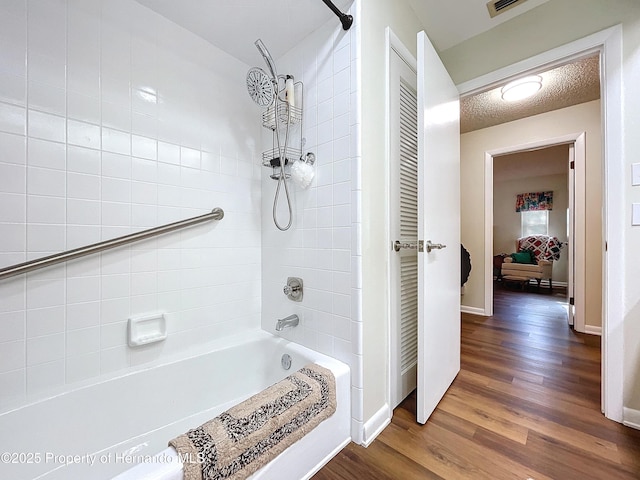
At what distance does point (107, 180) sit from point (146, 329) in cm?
73

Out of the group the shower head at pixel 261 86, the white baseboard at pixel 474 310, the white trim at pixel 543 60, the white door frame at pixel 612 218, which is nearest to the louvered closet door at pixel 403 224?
the white trim at pixel 543 60

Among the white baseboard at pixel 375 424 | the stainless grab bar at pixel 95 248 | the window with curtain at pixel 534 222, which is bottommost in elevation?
the white baseboard at pixel 375 424

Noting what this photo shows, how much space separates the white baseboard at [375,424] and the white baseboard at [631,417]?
3.86 feet

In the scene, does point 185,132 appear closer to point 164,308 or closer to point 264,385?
point 164,308

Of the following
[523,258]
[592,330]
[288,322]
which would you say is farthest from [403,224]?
[523,258]

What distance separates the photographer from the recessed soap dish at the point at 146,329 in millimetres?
1224

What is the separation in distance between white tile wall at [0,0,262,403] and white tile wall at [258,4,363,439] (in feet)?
1.44

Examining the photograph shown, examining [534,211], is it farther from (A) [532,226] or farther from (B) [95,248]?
(B) [95,248]

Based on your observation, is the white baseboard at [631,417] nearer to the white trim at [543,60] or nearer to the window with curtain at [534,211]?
the white trim at [543,60]

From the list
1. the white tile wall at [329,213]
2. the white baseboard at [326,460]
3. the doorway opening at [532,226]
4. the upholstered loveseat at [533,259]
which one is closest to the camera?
the white baseboard at [326,460]

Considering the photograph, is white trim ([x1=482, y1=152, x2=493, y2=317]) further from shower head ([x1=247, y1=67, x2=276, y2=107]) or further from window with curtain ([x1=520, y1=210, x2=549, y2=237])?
window with curtain ([x1=520, y1=210, x2=549, y2=237])

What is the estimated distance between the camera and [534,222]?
562cm

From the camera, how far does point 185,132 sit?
1.41 meters

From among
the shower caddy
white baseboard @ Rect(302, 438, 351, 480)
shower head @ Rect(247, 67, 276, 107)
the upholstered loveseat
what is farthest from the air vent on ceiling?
the upholstered loveseat
